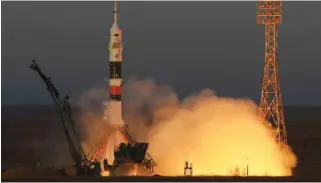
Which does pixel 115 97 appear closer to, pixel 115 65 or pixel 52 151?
pixel 115 65

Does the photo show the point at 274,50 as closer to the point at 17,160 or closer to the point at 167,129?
the point at 167,129

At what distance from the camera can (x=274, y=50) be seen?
131ft

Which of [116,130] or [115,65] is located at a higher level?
[115,65]

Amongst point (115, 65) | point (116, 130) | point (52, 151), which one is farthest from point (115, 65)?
point (52, 151)

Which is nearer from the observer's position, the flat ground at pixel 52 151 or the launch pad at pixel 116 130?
the flat ground at pixel 52 151

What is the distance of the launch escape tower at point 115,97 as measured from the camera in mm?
40906

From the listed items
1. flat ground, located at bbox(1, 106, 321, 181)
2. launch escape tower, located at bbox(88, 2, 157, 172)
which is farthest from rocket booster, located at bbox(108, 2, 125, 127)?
flat ground, located at bbox(1, 106, 321, 181)

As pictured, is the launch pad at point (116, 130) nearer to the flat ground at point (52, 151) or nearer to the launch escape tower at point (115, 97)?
the launch escape tower at point (115, 97)

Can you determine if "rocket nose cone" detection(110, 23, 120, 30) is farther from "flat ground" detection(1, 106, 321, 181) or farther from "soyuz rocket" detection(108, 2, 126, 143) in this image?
"flat ground" detection(1, 106, 321, 181)

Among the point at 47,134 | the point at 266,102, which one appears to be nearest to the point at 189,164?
the point at 266,102

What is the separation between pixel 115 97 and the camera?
41.8 meters

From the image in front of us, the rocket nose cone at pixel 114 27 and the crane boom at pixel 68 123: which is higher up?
the rocket nose cone at pixel 114 27

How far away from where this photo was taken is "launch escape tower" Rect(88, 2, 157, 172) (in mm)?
40906

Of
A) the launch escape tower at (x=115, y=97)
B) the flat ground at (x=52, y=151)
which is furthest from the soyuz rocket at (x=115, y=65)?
the flat ground at (x=52, y=151)
